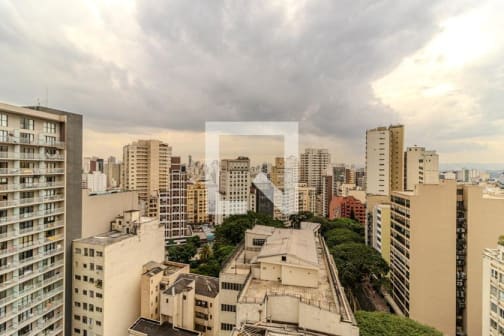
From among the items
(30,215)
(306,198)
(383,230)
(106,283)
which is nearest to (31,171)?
(30,215)

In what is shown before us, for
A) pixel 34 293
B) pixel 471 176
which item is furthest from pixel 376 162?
pixel 34 293

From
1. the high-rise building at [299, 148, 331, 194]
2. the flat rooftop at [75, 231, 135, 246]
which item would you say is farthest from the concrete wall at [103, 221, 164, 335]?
the high-rise building at [299, 148, 331, 194]

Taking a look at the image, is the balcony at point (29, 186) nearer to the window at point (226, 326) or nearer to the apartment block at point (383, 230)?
Result: the window at point (226, 326)

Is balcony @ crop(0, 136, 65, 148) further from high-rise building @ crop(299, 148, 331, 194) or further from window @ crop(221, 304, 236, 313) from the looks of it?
high-rise building @ crop(299, 148, 331, 194)

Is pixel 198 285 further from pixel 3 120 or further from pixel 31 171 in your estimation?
pixel 3 120

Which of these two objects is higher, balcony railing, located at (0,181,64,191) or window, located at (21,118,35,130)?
window, located at (21,118,35,130)

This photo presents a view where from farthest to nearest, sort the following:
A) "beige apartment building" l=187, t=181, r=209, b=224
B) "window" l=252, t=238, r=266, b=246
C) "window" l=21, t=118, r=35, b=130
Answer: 1. "beige apartment building" l=187, t=181, r=209, b=224
2. "window" l=252, t=238, r=266, b=246
3. "window" l=21, t=118, r=35, b=130
